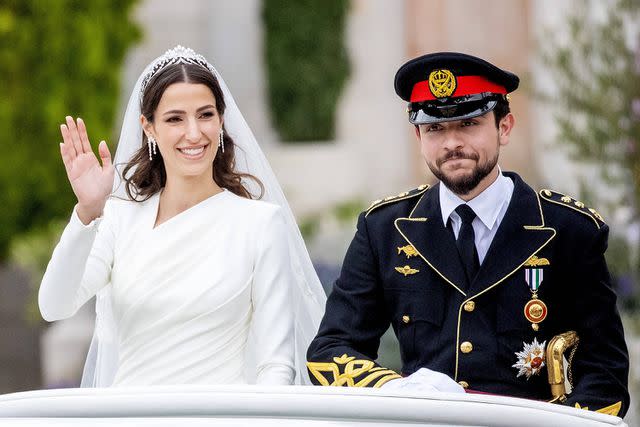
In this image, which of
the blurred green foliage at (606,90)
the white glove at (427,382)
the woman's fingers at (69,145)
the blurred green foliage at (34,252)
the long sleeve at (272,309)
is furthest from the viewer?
the blurred green foliage at (34,252)

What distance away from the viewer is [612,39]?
6.47 m

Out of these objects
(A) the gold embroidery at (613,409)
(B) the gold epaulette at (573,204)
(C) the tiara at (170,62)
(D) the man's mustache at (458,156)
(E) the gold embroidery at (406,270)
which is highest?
(C) the tiara at (170,62)

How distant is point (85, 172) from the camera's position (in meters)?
3.46

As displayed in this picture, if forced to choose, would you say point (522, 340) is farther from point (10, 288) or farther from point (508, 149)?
point (508, 149)

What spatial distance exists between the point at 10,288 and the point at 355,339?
612cm

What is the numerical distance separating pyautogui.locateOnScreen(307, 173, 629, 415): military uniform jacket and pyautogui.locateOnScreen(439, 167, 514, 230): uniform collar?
0.08 ft

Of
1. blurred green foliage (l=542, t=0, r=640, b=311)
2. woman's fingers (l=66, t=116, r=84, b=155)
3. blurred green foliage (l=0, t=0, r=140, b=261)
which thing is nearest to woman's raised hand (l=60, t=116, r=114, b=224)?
woman's fingers (l=66, t=116, r=84, b=155)

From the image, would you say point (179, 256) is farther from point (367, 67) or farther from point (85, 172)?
point (367, 67)

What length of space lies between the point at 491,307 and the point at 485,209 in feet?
0.73

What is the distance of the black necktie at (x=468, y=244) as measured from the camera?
3.10m

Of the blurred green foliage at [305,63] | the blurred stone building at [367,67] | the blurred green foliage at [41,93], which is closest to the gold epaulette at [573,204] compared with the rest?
the blurred green foliage at [41,93]

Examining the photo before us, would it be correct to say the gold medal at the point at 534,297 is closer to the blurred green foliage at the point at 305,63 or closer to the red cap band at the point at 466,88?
the red cap band at the point at 466,88

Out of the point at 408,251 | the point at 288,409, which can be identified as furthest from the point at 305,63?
the point at 288,409

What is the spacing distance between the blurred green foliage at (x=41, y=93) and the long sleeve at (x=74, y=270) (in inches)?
214
